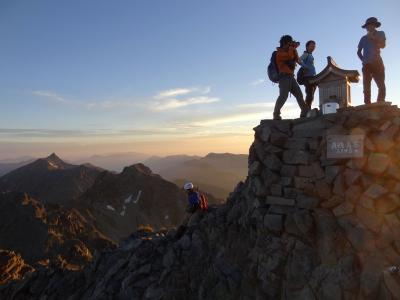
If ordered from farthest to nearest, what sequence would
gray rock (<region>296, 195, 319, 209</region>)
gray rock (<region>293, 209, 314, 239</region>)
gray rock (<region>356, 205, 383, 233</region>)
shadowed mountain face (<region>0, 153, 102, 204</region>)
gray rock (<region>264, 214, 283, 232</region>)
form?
1. shadowed mountain face (<region>0, 153, 102, 204</region>)
2. gray rock (<region>264, 214, 283, 232</region>)
3. gray rock (<region>296, 195, 319, 209</region>)
4. gray rock (<region>293, 209, 314, 239</region>)
5. gray rock (<region>356, 205, 383, 233</region>)

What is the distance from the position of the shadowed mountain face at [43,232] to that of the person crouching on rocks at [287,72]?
31421 millimetres

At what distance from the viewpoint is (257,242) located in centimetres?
1020

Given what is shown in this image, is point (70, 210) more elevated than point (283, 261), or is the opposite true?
point (283, 261)

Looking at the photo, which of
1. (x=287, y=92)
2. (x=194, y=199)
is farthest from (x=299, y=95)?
(x=194, y=199)

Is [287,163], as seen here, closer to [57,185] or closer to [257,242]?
[257,242]

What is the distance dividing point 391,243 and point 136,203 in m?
Answer: 60.2

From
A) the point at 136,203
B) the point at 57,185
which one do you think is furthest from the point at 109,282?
the point at 57,185

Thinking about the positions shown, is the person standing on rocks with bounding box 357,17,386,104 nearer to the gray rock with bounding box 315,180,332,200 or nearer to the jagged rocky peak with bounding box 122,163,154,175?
the gray rock with bounding box 315,180,332,200

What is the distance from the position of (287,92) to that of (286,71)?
592 millimetres

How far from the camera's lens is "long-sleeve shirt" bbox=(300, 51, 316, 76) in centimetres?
1122

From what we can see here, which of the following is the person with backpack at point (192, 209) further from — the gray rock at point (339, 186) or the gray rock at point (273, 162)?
the gray rock at point (339, 186)

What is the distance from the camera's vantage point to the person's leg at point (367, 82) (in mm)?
9898

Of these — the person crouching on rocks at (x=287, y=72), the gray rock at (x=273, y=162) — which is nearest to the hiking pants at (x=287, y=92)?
the person crouching on rocks at (x=287, y=72)

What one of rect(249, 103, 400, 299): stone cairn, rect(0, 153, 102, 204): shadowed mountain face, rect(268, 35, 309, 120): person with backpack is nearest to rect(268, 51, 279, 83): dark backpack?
rect(268, 35, 309, 120): person with backpack
